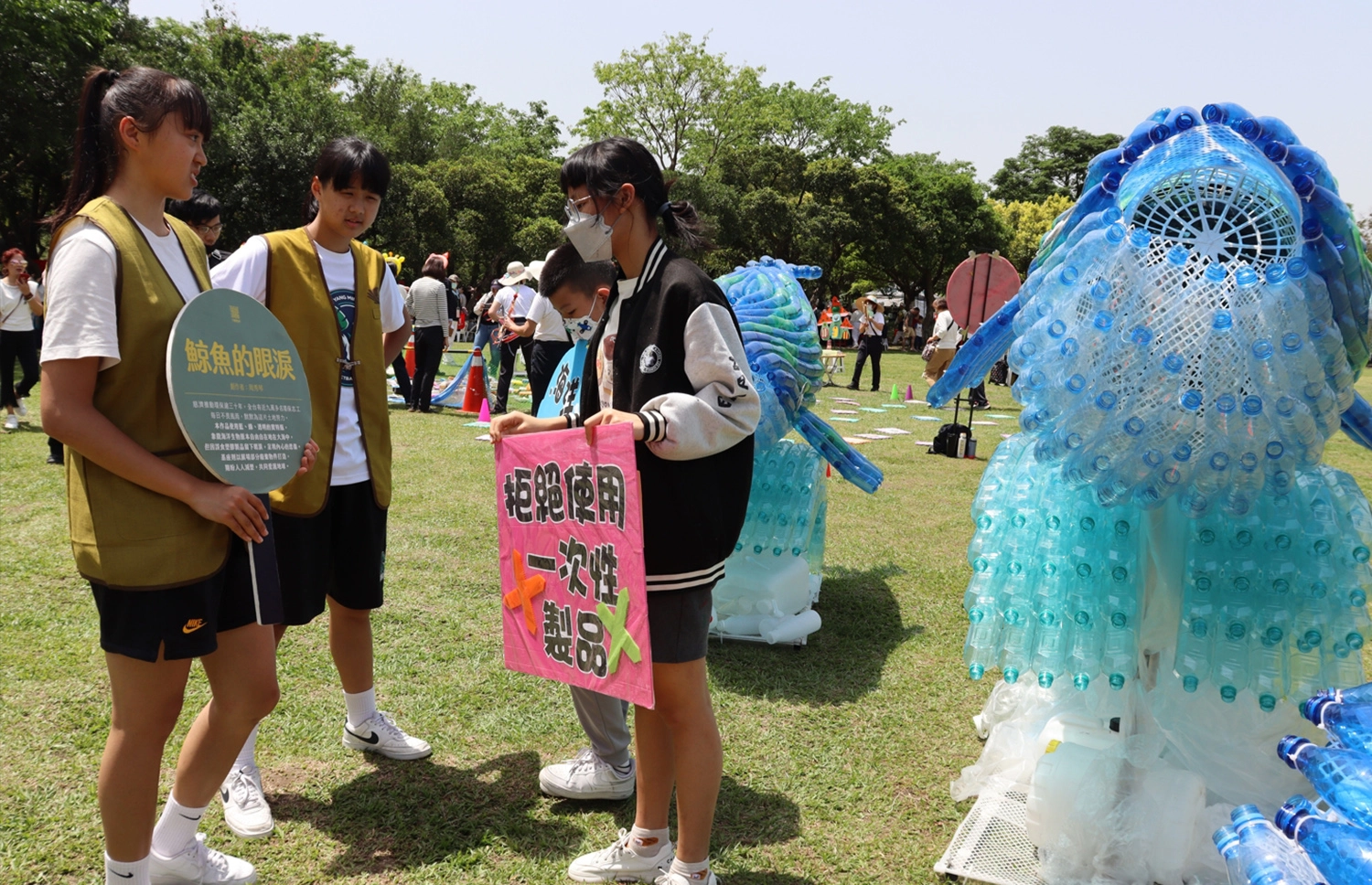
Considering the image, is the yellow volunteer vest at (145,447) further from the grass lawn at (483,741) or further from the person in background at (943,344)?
the person in background at (943,344)

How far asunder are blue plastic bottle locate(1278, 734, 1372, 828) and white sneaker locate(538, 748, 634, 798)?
1907mm

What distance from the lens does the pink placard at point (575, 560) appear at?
233 cm

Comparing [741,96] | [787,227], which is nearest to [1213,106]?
[787,227]

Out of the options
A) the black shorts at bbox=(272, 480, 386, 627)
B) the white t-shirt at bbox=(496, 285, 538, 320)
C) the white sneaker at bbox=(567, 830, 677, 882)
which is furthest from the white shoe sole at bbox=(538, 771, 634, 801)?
the white t-shirt at bbox=(496, 285, 538, 320)

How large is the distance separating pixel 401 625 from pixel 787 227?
Answer: 3227 cm

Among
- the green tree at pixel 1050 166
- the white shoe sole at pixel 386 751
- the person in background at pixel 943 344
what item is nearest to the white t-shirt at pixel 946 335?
the person in background at pixel 943 344

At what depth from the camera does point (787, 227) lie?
116 feet

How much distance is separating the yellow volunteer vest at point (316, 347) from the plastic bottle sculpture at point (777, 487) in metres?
1.88

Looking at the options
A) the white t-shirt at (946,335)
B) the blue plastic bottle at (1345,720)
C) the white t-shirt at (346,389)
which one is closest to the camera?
the blue plastic bottle at (1345,720)

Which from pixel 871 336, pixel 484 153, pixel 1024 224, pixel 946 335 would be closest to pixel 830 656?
pixel 946 335

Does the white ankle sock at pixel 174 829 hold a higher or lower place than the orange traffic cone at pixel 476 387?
lower

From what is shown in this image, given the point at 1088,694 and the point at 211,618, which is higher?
the point at 211,618

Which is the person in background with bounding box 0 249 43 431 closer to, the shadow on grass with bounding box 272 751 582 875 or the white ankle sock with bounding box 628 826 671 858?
the shadow on grass with bounding box 272 751 582 875

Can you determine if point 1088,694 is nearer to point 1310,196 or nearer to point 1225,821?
point 1225,821
